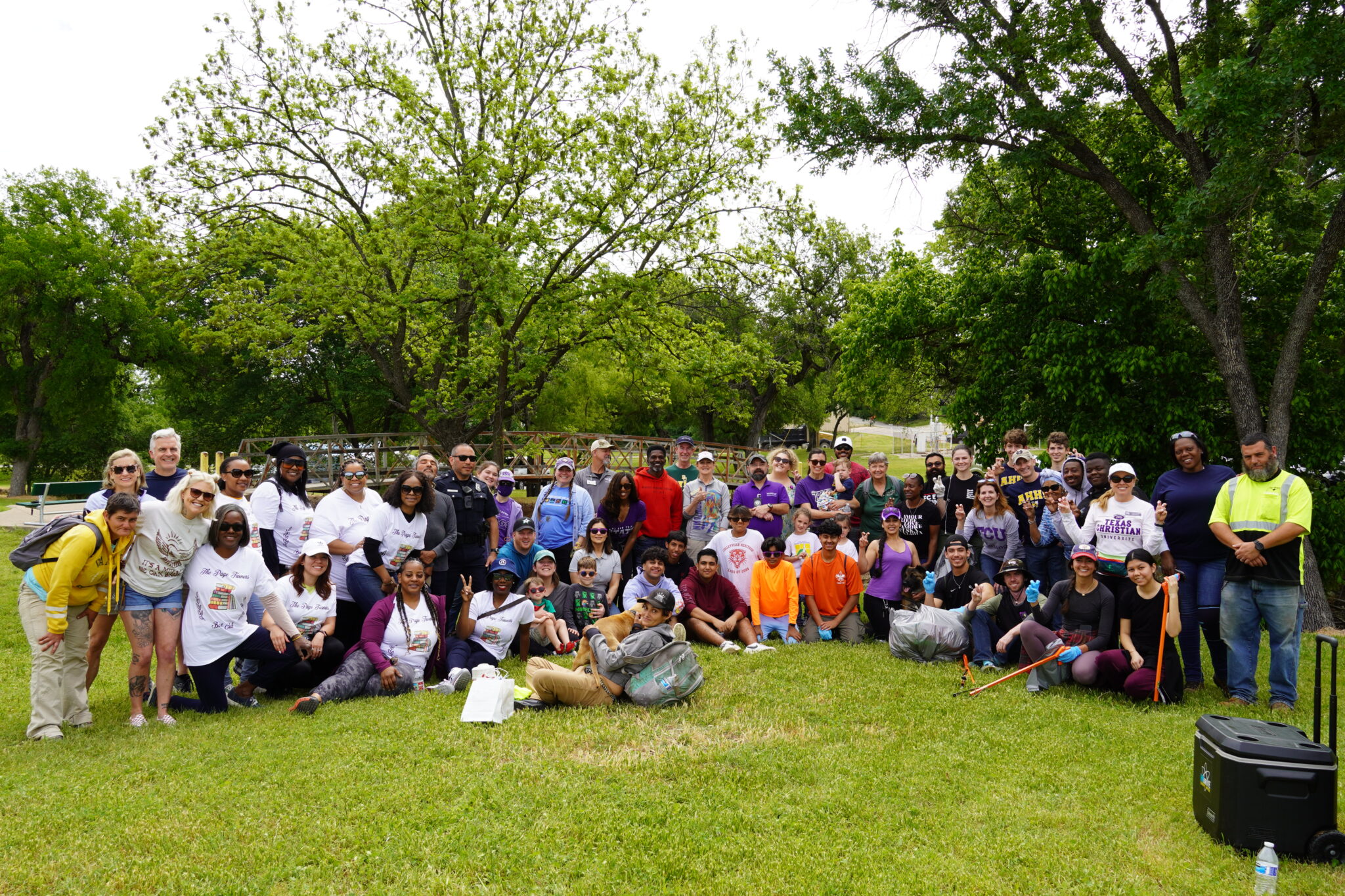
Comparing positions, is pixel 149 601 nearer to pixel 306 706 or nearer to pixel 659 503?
A: pixel 306 706

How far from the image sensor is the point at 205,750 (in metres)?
5.20

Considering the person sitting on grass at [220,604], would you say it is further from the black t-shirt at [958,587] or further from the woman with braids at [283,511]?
the black t-shirt at [958,587]

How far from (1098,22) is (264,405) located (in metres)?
27.0

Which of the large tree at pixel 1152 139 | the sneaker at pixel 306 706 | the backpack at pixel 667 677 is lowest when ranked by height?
the sneaker at pixel 306 706

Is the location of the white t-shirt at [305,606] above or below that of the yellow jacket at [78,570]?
below

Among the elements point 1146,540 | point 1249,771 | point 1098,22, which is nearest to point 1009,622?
point 1146,540

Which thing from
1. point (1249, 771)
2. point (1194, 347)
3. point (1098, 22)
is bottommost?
point (1249, 771)

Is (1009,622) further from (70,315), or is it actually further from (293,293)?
(70,315)

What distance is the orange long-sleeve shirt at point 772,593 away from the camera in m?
8.58

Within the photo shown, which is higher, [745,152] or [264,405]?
[745,152]

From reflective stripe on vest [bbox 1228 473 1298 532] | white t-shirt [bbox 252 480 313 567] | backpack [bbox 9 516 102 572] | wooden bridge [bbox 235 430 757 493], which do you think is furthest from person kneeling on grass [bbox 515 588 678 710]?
wooden bridge [bbox 235 430 757 493]

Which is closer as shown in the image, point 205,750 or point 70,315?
point 205,750

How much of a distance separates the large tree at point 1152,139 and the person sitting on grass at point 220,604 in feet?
33.2

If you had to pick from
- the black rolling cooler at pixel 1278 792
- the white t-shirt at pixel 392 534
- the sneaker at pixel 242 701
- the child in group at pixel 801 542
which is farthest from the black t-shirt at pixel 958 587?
the sneaker at pixel 242 701
